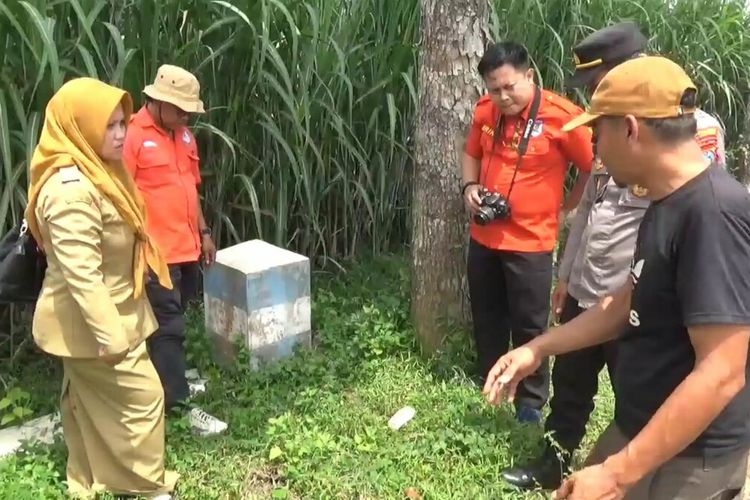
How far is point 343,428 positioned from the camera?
322 cm

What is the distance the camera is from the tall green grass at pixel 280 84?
312 cm

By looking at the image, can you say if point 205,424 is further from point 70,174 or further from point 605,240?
point 605,240

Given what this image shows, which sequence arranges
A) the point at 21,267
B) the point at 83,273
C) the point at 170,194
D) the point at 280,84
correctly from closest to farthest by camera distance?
1. the point at 83,273
2. the point at 21,267
3. the point at 170,194
4. the point at 280,84

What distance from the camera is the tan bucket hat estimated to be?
3016mm

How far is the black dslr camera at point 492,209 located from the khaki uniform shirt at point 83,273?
1318mm

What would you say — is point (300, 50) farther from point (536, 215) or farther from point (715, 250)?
point (715, 250)

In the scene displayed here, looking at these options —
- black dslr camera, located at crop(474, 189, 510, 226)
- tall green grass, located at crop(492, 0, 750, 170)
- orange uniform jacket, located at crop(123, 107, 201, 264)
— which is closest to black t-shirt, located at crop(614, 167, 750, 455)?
black dslr camera, located at crop(474, 189, 510, 226)

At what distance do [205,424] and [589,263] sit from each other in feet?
5.16

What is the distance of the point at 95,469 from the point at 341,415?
38.8 inches

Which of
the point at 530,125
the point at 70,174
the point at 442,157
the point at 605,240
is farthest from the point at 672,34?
the point at 70,174

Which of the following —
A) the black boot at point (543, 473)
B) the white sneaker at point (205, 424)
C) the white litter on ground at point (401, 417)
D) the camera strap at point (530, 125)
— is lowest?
the white litter on ground at point (401, 417)

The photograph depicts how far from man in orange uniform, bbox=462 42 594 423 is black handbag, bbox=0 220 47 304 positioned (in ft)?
5.27

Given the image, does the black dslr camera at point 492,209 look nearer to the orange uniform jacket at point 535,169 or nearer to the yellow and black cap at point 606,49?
the orange uniform jacket at point 535,169

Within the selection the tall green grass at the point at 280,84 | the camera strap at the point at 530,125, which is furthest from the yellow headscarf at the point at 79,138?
the camera strap at the point at 530,125
